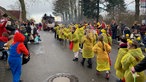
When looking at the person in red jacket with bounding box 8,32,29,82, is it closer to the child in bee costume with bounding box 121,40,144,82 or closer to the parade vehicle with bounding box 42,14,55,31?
the child in bee costume with bounding box 121,40,144,82

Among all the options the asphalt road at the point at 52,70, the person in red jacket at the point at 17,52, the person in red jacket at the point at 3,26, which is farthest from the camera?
the person in red jacket at the point at 3,26

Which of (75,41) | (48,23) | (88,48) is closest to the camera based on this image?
(88,48)

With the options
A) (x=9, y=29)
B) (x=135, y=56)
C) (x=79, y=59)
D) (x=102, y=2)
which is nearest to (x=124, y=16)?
(x=102, y=2)

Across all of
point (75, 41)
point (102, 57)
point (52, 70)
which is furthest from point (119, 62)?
point (75, 41)

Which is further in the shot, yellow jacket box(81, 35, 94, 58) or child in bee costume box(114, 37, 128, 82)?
yellow jacket box(81, 35, 94, 58)

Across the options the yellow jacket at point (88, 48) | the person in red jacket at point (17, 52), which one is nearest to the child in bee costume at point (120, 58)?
the person in red jacket at point (17, 52)

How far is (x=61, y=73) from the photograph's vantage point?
11.3 meters

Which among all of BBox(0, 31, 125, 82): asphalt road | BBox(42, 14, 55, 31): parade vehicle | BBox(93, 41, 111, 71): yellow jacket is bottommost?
BBox(0, 31, 125, 82): asphalt road

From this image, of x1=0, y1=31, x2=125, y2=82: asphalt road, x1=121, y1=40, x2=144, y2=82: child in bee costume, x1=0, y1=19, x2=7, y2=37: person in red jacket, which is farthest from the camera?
x1=0, y1=19, x2=7, y2=37: person in red jacket

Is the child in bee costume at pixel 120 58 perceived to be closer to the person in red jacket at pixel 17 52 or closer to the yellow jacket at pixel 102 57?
the yellow jacket at pixel 102 57

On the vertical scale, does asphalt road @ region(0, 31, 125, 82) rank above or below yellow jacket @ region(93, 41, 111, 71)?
below

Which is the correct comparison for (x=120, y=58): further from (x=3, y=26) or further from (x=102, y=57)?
(x=3, y=26)

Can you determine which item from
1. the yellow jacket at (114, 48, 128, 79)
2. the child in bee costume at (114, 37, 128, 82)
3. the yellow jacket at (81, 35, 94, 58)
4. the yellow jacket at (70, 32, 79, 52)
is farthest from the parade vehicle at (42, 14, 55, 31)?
the yellow jacket at (114, 48, 128, 79)

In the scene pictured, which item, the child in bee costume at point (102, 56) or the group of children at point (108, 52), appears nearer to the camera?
the group of children at point (108, 52)
